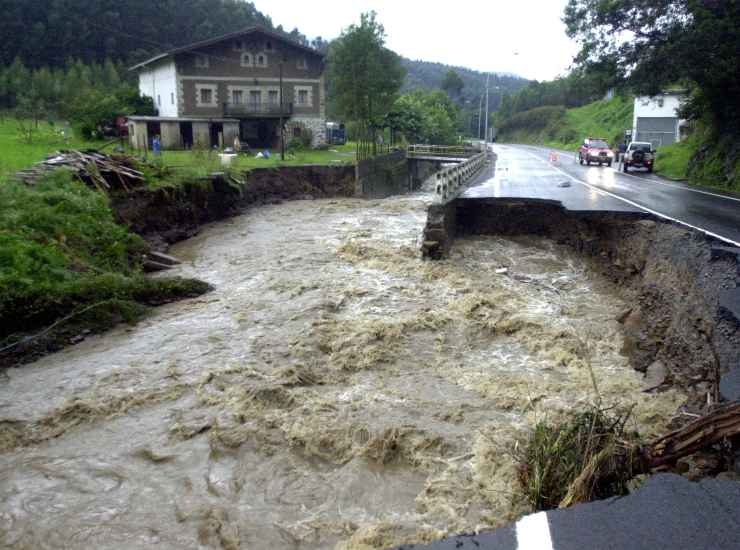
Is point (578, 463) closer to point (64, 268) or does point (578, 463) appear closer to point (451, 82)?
point (64, 268)

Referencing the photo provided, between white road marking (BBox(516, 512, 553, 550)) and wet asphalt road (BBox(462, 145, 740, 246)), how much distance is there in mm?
9566

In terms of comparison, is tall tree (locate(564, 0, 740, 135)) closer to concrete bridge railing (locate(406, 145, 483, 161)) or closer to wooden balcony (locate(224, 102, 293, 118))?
concrete bridge railing (locate(406, 145, 483, 161))

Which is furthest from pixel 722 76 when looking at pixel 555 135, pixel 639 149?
pixel 555 135

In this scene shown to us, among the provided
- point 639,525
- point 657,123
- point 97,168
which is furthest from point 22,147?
point 657,123

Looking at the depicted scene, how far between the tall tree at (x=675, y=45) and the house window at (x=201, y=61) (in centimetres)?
3040

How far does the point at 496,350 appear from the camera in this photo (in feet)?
34.4

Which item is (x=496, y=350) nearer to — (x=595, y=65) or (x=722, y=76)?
(x=722, y=76)

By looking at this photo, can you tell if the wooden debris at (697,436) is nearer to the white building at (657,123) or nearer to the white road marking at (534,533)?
the white road marking at (534,533)

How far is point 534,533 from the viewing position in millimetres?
3592

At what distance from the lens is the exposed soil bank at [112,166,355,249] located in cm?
2059

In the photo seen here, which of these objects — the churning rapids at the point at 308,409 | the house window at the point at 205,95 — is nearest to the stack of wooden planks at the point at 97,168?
the churning rapids at the point at 308,409

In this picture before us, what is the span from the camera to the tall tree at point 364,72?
45062 mm

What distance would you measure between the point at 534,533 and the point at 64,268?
12150 mm

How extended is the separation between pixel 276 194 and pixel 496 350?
74.7 ft
